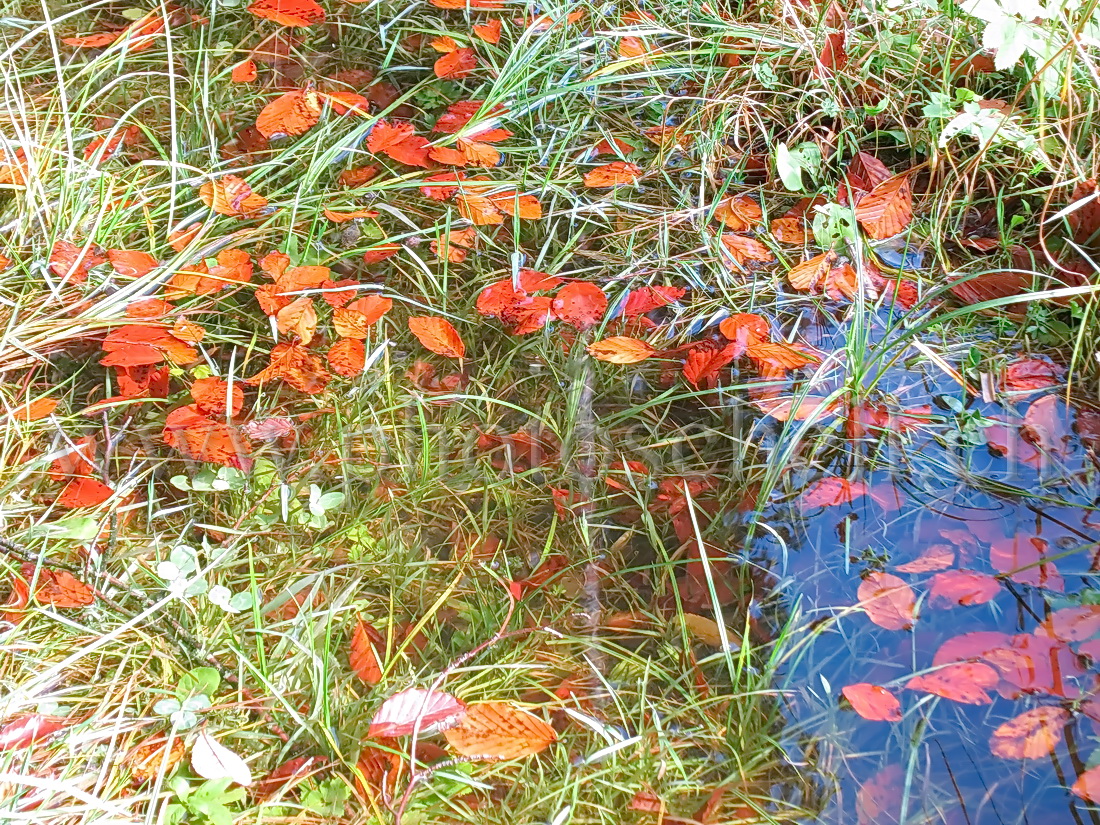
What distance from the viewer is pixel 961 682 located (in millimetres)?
1127

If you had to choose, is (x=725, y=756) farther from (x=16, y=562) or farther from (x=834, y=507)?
(x=16, y=562)

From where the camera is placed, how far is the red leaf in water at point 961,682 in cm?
112

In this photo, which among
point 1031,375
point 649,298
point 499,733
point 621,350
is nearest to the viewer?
point 499,733

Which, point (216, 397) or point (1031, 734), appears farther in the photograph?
point (216, 397)

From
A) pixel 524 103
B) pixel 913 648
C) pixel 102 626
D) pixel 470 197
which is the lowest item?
pixel 102 626

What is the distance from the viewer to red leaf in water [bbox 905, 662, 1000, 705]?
112cm

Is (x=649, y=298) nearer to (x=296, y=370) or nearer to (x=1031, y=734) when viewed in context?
(x=296, y=370)

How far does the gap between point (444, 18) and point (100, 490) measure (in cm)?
166

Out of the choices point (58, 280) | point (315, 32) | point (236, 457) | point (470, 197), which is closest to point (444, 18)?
point (315, 32)

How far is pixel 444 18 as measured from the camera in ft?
7.72

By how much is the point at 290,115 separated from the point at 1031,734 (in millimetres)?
2045

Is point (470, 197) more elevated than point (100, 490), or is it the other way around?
point (470, 197)

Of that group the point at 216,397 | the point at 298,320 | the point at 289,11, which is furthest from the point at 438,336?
the point at 289,11

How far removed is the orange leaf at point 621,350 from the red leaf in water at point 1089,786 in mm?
951
